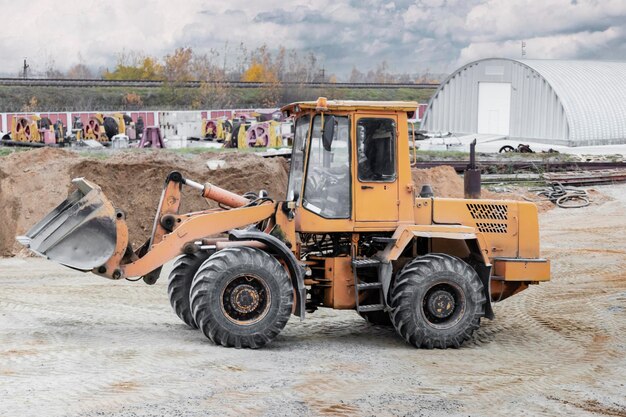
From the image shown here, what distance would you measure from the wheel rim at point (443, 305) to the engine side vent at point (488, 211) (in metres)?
1.08

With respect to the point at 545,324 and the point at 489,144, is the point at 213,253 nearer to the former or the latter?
the point at 545,324

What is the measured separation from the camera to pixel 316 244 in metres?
11.3

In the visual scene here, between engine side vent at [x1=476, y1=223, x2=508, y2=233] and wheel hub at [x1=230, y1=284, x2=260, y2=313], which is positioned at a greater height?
engine side vent at [x1=476, y1=223, x2=508, y2=233]

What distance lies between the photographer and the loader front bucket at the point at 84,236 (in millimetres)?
10359

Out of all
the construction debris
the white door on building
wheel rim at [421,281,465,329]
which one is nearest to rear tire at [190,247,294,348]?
wheel rim at [421,281,465,329]

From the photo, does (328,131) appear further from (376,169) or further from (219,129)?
(219,129)

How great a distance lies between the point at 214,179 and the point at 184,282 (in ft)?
34.4

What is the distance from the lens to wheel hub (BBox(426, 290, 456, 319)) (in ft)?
35.7

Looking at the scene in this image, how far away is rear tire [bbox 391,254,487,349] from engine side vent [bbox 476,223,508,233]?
2.36 ft

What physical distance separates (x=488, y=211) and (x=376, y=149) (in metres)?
1.76

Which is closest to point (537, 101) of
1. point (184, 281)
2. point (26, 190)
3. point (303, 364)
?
point (26, 190)

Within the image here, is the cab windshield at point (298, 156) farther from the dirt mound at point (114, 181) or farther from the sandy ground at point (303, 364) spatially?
the dirt mound at point (114, 181)

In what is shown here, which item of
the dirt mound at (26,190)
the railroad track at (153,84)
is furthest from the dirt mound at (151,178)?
the railroad track at (153,84)

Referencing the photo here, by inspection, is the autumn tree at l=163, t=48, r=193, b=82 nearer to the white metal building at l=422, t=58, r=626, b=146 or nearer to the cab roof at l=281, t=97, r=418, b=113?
the white metal building at l=422, t=58, r=626, b=146
